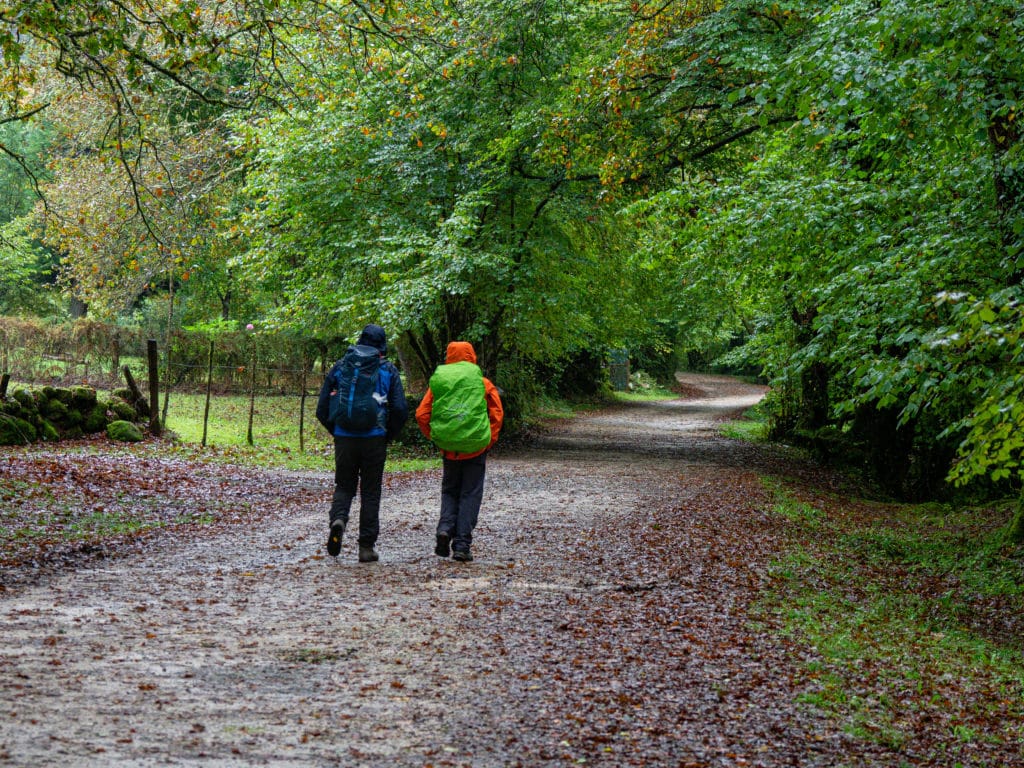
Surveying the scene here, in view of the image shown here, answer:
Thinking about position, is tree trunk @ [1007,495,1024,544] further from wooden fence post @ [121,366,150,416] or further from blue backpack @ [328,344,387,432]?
wooden fence post @ [121,366,150,416]

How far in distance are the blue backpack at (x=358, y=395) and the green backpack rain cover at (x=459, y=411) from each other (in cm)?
54

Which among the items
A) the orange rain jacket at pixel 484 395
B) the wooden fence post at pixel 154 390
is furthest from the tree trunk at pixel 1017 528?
the wooden fence post at pixel 154 390

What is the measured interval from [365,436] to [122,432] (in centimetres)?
1100

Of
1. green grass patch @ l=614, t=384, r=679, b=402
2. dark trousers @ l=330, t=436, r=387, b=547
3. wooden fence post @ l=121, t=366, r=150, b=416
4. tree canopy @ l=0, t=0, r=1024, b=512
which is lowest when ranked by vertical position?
green grass patch @ l=614, t=384, r=679, b=402

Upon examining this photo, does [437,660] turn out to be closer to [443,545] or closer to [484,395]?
[443,545]

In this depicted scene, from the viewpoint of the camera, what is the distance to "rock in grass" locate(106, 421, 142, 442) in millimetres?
17250

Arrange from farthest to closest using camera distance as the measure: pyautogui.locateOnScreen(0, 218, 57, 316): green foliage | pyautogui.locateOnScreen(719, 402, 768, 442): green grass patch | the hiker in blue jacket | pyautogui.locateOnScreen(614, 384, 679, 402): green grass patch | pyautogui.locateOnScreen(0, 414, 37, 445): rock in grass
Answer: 1. pyautogui.locateOnScreen(614, 384, 679, 402): green grass patch
2. pyautogui.locateOnScreen(0, 218, 57, 316): green foliage
3. pyautogui.locateOnScreen(719, 402, 768, 442): green grass patch
4. pyautogui.locateOnScreen(0, 414, 37, 445): rock in grass
5. the hiker in blue jacket

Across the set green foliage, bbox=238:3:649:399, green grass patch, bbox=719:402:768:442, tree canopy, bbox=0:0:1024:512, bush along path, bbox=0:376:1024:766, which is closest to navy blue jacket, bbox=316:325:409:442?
bush along path, bbox=0:376:1024:766

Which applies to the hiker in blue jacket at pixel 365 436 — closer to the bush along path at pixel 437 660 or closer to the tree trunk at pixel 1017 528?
the bush along path at pixel 437 660

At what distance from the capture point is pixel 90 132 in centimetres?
2178

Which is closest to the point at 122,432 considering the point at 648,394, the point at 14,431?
the point at 14,431

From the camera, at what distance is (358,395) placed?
7961 millimetres

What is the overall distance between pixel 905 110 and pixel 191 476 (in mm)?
10638

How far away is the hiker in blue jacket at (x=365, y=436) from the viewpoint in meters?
8.02
